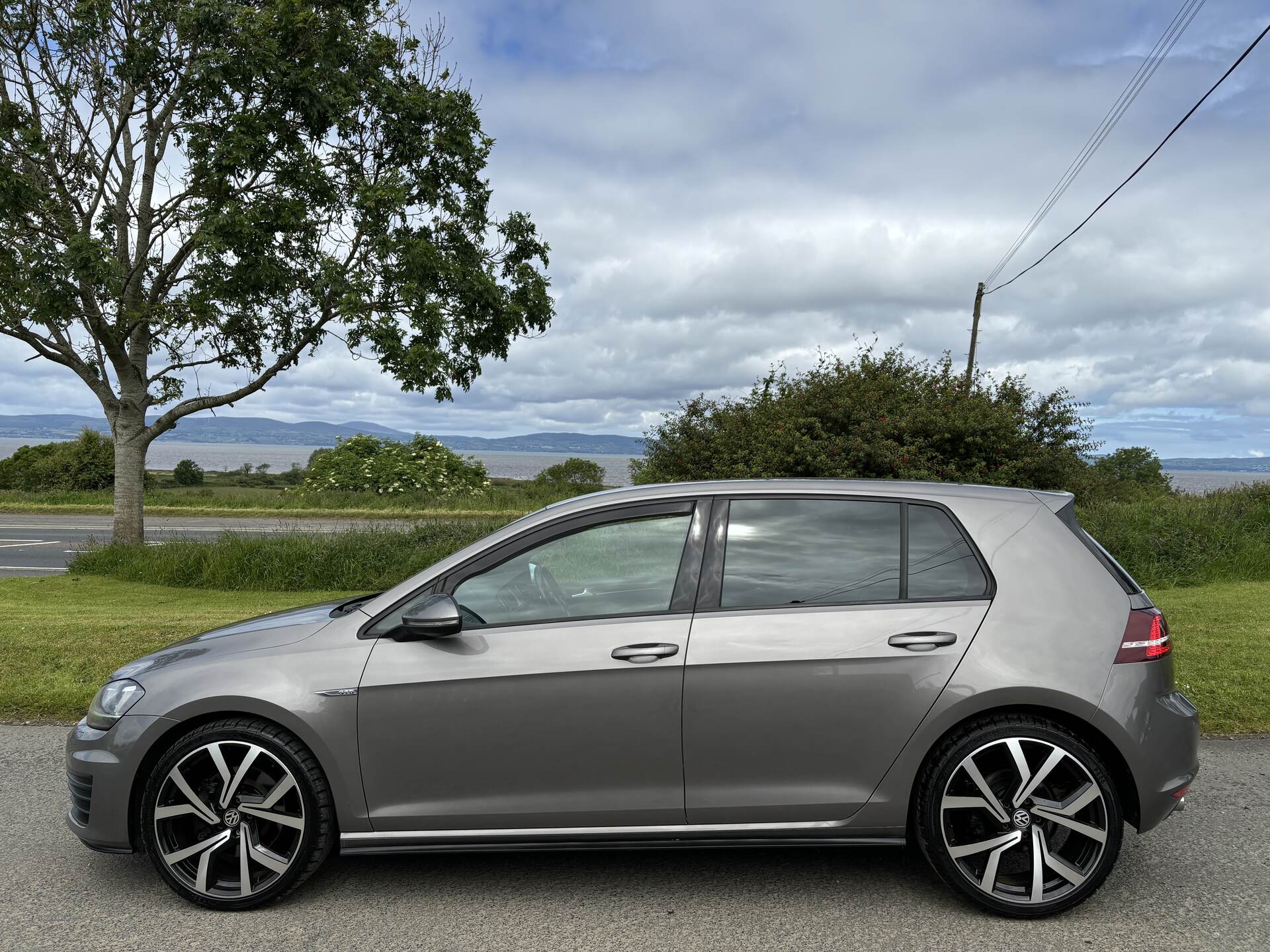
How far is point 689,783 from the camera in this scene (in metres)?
3.49

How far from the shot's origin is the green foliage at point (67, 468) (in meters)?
31.8

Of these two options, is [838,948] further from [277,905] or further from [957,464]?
[957,464]

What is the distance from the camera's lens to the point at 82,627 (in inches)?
343

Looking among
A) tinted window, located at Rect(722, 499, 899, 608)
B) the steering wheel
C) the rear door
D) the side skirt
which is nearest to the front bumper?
the side skirt

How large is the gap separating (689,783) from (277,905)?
5.43 feet

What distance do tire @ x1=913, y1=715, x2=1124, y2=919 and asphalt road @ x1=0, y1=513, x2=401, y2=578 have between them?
13.1m

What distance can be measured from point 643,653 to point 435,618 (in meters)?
0.78

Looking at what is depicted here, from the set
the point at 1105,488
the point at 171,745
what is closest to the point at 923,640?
the point at 171,745

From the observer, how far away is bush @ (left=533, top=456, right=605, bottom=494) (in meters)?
30.0

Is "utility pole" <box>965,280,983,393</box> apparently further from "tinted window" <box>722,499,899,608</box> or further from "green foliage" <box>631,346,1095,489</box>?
"tinted window" <box>722,499,899,608</box>

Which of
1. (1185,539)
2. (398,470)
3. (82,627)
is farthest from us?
(398,470)

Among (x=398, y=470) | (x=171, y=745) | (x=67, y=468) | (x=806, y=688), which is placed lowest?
(x=171, y=745)

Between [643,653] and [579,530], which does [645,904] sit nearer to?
[643,653]

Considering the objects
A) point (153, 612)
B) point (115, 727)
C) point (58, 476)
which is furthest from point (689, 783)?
point (58, 476)
